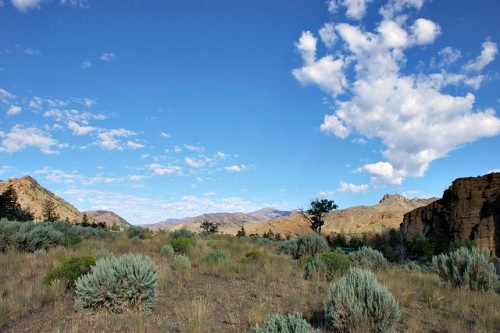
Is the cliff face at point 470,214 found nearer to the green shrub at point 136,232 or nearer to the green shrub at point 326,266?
the green shrub at point 136,232

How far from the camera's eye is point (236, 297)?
26.9 feet

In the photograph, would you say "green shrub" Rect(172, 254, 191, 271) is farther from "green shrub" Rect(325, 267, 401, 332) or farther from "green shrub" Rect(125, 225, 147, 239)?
"green shrub" Rect(125, 225, 147, 239)

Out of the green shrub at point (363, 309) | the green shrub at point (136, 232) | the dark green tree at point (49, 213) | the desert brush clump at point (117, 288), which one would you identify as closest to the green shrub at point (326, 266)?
the green shrub at point (363, 309)

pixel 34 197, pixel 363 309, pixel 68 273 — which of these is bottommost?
pixel 363 309

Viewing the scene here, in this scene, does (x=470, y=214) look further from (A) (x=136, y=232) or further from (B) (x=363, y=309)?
(B) (x=363, y=309)

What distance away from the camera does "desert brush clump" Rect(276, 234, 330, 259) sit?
1717 cm

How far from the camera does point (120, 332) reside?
5812 millimetres

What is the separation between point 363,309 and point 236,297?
333 centimetres

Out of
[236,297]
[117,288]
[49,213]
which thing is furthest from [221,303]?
[49,213]

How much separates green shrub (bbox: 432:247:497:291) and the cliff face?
3449 centimetres

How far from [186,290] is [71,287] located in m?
2.78

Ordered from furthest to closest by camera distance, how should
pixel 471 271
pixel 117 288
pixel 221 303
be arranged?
pixel 471 271 → pixel 221 303 → pixel 117 288

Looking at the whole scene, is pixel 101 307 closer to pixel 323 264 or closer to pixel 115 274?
pixel 115 274

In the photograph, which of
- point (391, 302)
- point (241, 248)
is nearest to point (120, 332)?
point (391, 302)
